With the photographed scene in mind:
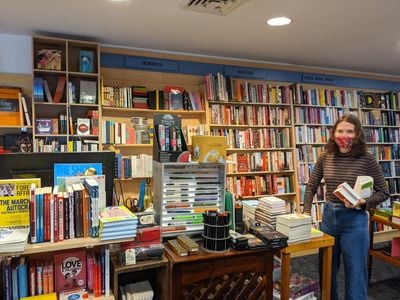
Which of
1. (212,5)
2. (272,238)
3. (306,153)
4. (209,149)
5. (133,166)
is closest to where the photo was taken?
(272,238)

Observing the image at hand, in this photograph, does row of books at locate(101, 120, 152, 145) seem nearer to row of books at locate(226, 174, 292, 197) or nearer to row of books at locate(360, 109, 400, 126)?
row of books at locate(226, 174, 292, 197)

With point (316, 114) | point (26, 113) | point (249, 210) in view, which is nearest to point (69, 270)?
point (249, 210)

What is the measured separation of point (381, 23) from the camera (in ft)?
9.32

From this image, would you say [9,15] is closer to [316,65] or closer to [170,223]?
[170,223]

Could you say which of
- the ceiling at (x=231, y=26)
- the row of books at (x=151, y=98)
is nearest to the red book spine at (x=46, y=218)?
the ceiling at (x=231, y=26)

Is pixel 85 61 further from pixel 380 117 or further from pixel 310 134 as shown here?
pixel 380 117

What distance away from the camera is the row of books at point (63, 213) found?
146 cm

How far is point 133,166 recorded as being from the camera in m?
3.47

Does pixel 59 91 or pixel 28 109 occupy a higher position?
pixel 59 91

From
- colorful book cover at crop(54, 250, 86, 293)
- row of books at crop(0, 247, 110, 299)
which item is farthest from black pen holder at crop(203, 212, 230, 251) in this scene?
colorful book cover at crop(54, 250, 86, 293)

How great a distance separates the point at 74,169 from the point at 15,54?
212 cm

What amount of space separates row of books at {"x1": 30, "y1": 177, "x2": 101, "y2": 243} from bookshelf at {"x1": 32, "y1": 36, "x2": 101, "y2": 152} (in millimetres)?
1786

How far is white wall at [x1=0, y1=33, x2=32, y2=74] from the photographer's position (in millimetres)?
3168

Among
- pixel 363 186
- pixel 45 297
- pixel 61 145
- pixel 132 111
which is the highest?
pixel 132 111
